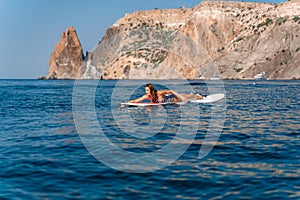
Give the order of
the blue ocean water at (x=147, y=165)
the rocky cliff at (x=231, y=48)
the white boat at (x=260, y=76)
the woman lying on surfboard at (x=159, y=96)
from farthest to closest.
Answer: the rocky cliff at (x=231, y=48) < the white boat at (x=260, y=76) < the woman lying on surfboard at (x=159, y=96) < the blue ocean water at (x=147, y=165)

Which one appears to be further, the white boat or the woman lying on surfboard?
the white boat

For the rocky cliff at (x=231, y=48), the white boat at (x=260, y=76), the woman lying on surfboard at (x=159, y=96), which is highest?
the rocky cliff at (x=231, y=48)

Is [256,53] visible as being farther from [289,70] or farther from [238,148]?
[238,148]

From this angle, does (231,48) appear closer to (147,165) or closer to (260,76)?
(260,76)

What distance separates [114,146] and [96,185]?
5187 mm

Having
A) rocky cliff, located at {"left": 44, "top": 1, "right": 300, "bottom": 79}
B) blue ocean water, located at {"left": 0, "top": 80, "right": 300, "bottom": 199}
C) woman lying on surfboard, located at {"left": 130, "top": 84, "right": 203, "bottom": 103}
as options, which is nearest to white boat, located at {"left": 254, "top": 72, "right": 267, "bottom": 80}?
rocky cliff, located at {"left": 44, "top": 1, "right": 300, "bottom": 79}

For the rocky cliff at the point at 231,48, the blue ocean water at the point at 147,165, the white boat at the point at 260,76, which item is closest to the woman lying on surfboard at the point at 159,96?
the blue ocean water at the point at 147,165

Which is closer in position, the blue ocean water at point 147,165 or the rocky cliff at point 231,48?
the blue ocean water at point 147,165

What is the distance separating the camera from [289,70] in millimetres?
125625

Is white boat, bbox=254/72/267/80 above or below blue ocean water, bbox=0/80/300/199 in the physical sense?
above

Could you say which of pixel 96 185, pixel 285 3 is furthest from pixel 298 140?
pixel 285 3

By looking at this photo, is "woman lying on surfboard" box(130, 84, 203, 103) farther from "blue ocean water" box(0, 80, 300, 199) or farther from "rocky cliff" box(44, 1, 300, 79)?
"rocky cliff" box(44, 1, 300, 79)

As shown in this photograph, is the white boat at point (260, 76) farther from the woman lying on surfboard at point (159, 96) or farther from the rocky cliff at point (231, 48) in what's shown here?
the woman lying on surfboard at point (159, 96)

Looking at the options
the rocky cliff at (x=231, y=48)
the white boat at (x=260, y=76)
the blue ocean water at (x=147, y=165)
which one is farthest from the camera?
the rocky cliff at (x=231, y=48)
